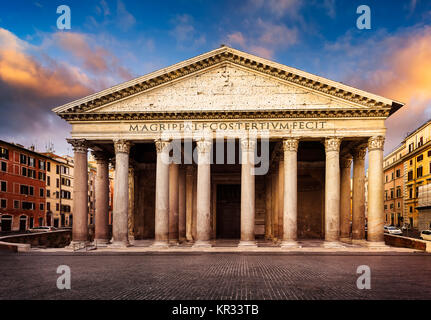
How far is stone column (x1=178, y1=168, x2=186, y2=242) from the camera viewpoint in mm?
29141

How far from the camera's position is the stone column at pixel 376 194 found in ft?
76.2

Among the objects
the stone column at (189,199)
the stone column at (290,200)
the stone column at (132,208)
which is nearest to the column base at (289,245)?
the stone column at (290,200)

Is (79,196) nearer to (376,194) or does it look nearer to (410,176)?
(376,194)

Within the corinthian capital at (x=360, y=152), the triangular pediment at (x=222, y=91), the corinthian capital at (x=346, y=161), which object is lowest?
the corinthian capital at (x=346, y=161)

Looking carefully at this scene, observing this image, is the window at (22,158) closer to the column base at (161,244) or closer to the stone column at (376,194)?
the column base at (161,244)

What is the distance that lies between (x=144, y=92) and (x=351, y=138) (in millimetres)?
13374

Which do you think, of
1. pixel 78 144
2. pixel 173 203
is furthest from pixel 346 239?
pixel 78 144

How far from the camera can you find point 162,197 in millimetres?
24266

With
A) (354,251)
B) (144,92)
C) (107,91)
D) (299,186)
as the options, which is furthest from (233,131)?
(299,186)

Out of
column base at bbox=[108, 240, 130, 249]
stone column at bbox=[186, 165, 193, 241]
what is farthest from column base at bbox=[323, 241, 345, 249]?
column base at bbox=[108, 240, 130, 249]

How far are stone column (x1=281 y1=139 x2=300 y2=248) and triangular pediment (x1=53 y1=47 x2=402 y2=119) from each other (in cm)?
259

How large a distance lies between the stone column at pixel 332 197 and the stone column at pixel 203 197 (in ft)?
23.9

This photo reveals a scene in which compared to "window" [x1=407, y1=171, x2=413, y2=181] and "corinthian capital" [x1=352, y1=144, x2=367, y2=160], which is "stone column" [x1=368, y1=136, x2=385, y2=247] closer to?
"corinthian capital" [x1=352, y1=144, x2=367, y2=160]

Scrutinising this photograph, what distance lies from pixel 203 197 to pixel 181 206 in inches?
233
